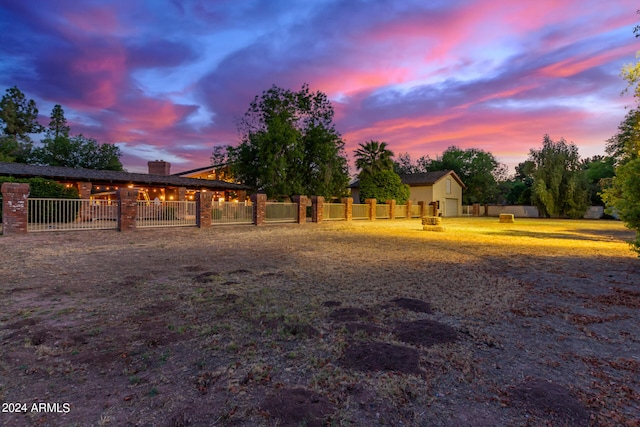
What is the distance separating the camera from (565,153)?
35.0 m

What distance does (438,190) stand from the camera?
139 ft

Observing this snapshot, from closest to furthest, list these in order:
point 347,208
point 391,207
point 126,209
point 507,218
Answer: point 126,209 < point 507,218 < point 347,208 < point 391,207

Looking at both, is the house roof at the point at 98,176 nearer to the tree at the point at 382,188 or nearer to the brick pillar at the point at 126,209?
the brick pillar at the point at 126,209

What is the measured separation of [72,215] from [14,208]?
373cm

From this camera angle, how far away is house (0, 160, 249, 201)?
22484 mm

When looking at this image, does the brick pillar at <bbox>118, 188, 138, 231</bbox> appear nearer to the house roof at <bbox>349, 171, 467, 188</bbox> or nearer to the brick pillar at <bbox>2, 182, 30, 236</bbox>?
the brick pillar at <bbox>2, 182, 30, 236</bbox>

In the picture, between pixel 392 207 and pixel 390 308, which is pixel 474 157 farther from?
pixel 390 308

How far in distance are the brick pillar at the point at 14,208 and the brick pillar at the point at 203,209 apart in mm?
6915

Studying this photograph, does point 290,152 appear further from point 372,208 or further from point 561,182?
point 561,182

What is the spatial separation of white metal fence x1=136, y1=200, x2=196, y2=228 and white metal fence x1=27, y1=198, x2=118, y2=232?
4.44 ft

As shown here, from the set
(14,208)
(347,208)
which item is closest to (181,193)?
(347,208)

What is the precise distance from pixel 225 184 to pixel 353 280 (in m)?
26.3

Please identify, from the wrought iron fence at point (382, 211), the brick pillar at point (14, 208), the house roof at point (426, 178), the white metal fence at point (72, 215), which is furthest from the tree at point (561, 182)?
the brick pillar at point (14, 208)

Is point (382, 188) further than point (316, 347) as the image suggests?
Yes
